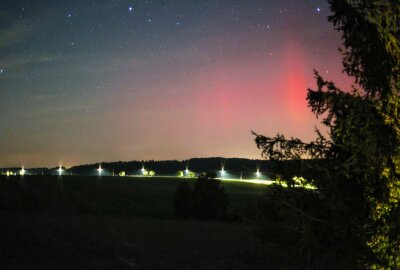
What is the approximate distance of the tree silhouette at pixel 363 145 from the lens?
1002cm

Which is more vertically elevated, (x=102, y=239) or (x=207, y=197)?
(x=207, y=197)

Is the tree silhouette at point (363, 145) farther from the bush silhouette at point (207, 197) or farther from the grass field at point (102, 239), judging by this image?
the bush silhouette at point (207, 197)

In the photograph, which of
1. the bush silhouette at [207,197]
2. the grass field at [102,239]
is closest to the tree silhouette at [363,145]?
the grass field at [102,239]

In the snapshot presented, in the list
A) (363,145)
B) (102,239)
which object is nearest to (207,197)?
(102,239)

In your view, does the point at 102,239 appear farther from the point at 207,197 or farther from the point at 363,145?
the point at 363,145

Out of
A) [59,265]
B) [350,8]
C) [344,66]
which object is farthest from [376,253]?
[59,265]

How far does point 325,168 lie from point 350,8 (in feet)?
12.2

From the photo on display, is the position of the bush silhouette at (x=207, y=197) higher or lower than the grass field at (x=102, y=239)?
higher

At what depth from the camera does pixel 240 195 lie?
7544cm

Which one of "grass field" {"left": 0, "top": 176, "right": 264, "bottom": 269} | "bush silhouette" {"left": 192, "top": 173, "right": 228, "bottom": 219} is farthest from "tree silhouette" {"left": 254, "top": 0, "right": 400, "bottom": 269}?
"bush silhouette" {"left": 192, "top": 173, "right": 228, "bottom": 219}

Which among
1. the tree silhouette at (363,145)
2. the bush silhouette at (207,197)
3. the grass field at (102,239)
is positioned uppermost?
the tree silhouette at (363,145)

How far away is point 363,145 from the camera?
10094 millimetres

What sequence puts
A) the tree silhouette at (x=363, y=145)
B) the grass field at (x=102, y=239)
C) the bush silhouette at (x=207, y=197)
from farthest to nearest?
the bush silhouette at (x=207, y=197) < the grass field at (x=102, y=239) < the tree silhouette at (x=363, y=145)

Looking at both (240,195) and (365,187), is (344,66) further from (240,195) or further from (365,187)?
(240,195)
